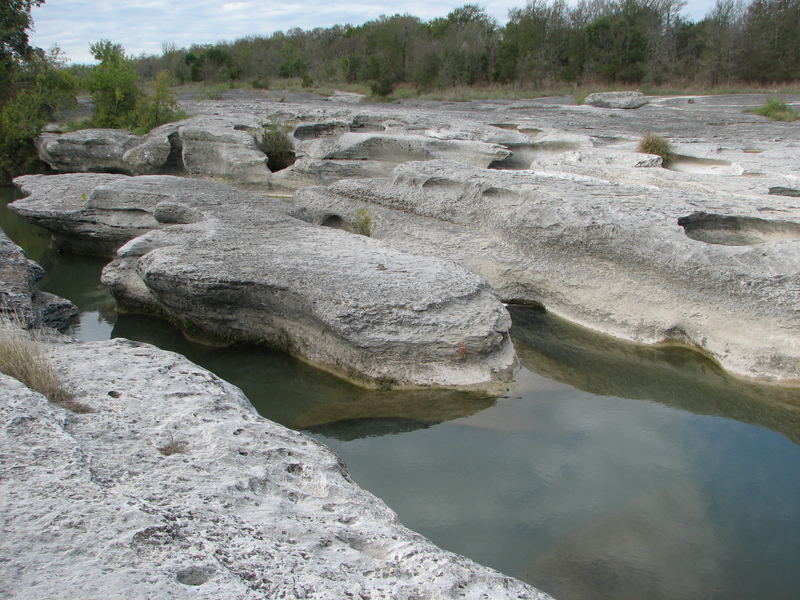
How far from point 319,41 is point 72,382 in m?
46.0

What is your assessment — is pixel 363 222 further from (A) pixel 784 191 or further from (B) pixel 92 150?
(B) pixel 92 150

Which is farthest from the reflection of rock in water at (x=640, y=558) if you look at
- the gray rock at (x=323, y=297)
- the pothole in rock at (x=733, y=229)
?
the pothole in rock at (x=733, y=229)

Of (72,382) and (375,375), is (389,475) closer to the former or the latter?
(375,375)

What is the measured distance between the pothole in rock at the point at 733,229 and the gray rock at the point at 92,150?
36.7 feet

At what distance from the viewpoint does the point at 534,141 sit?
11.9 meters

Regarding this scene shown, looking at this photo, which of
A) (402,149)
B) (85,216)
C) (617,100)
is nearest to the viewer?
(85,216)

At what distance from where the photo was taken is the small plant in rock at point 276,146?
44.3 ft

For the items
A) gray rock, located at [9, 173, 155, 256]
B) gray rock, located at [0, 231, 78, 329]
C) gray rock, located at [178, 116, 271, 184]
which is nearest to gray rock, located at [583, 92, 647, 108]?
gray rock, located at [178, 116, 271, 184]

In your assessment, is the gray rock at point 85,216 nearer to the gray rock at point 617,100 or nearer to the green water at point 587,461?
the green water at point 587,461

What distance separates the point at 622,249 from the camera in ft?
21.5

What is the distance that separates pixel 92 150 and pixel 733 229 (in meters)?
12.4

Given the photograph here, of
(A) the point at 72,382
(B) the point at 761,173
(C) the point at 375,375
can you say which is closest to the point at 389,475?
(C) the point at 375,375

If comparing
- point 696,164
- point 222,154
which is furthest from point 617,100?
point 222,154

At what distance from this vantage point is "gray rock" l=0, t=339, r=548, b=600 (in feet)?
A: 7.11
